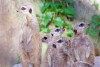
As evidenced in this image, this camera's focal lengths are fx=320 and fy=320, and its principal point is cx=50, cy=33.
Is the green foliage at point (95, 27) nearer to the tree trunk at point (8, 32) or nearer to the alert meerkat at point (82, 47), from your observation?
the tree trunk at point (8, 32)

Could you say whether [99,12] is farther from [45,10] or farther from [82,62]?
[82,62]

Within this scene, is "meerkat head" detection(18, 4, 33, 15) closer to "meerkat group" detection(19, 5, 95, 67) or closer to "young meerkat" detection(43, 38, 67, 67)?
"meerkat group" detection(19, 5, 95, 67)

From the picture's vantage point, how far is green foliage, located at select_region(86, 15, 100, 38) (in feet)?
23.5

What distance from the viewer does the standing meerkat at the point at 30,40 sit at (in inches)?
179

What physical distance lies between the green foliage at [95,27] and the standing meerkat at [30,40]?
272cm

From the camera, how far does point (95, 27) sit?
7254 mm

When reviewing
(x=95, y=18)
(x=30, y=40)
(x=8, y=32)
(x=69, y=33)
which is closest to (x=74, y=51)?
(x=30, y=40)

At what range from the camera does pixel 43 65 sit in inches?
205

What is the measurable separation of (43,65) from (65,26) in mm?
2095

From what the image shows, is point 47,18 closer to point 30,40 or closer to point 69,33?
point 69,33

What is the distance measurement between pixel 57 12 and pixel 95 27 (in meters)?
0.93

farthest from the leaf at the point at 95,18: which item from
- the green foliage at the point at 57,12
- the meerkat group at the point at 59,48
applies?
the meerkat group at the point at 59,48

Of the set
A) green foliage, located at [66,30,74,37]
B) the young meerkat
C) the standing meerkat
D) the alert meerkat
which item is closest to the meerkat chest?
the alert meerkat

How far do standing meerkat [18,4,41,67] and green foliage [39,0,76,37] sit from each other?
230cm
